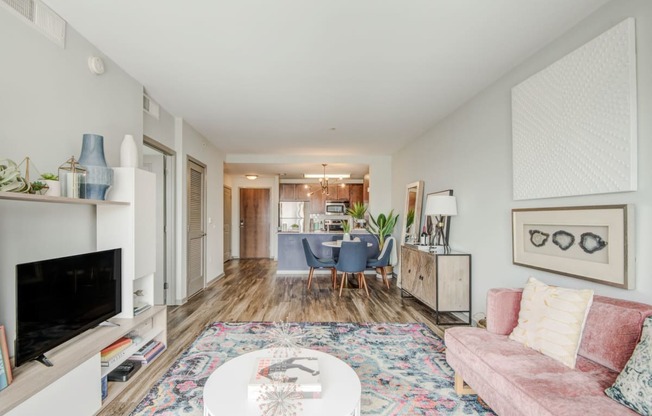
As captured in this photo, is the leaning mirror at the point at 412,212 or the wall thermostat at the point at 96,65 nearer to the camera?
the wall thermostat at the point at 96,65

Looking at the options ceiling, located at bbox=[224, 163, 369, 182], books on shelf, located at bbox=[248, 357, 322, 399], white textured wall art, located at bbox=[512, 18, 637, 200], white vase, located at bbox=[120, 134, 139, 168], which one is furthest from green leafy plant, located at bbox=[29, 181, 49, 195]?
ceiling, located at bbox=[224, 163, 369, 182]

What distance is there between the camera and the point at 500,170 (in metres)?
2.91

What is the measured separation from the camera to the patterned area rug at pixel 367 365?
196 cm

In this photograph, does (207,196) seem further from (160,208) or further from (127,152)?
(127,152)

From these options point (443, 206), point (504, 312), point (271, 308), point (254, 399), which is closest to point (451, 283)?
point (443, 206)

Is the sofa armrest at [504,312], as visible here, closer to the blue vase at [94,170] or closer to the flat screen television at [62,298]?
the flat screen television at [62,298]

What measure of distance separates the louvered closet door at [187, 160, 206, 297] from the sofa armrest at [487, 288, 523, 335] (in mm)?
3861

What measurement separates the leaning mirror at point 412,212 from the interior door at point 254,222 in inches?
180

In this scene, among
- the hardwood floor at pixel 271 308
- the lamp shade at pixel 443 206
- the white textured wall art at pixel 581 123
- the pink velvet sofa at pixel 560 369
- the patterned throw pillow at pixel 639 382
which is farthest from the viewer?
the lamp shade at pixel 443 206

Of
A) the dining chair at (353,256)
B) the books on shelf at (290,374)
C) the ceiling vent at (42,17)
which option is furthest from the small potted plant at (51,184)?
the dining chair at (353,256)

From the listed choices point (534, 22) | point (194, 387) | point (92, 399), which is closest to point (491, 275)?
point (534, 22)

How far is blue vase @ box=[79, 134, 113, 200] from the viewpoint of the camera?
204 centimetres

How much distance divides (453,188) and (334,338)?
7.56 ft

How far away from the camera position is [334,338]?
3.04 meters
